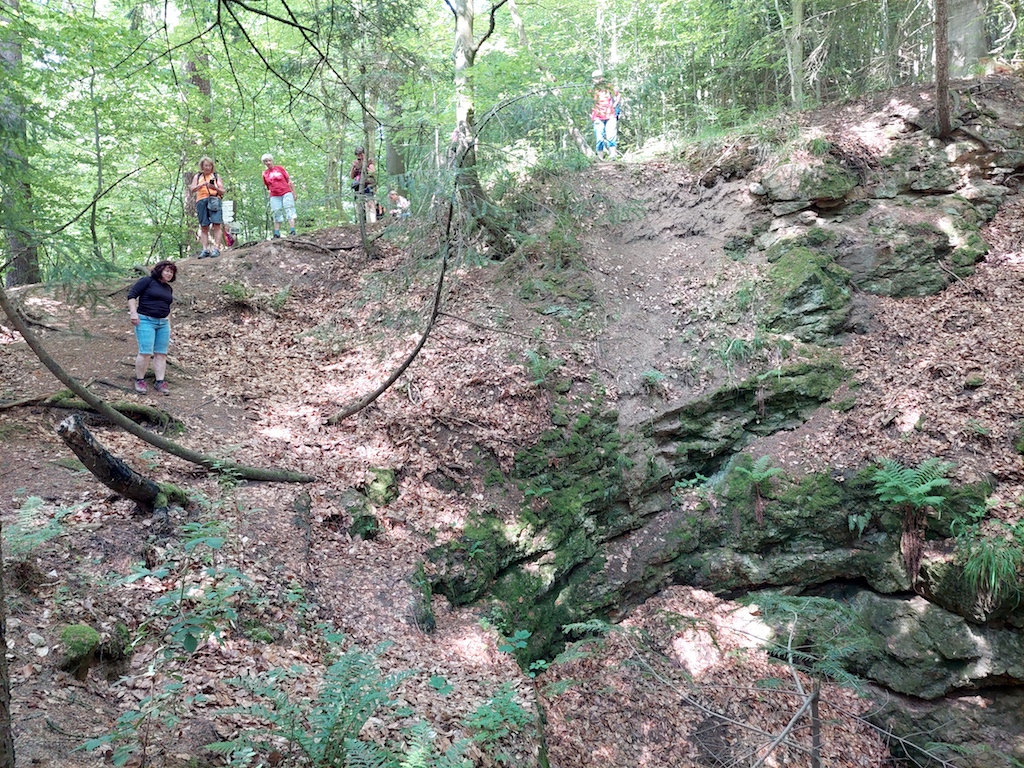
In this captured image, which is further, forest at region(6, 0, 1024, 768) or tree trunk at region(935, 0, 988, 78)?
tree trunk at region(935, 0, 988, 78)

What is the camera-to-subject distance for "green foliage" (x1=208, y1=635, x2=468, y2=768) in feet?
10.1

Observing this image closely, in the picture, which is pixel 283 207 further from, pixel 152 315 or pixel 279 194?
pixel 152 315

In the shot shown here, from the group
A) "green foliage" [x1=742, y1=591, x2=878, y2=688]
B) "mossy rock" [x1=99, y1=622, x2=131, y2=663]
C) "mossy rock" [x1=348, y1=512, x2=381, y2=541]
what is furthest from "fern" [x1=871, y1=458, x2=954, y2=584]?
"mossy rock" [x1=99, y1=622, x2=131, y2=663]

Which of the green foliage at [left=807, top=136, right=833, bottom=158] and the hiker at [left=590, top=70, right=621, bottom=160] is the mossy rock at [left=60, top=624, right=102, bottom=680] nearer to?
the hiker at [left=590, top=70, right=621, bottom=160]

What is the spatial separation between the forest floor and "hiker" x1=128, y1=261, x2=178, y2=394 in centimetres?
35

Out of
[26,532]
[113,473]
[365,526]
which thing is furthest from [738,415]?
[26,532]

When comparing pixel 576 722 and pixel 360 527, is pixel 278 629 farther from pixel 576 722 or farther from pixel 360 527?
pixel 576 722

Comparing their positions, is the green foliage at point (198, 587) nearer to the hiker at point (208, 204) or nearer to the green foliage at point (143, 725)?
the green foliage at point (143, 725)

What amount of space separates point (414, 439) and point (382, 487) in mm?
826

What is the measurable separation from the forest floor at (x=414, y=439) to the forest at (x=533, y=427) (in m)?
0.04

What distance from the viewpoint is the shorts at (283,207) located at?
1215 cm

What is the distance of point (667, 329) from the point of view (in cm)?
975

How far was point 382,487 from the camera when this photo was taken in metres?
7.20

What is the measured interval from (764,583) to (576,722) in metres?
3.13
